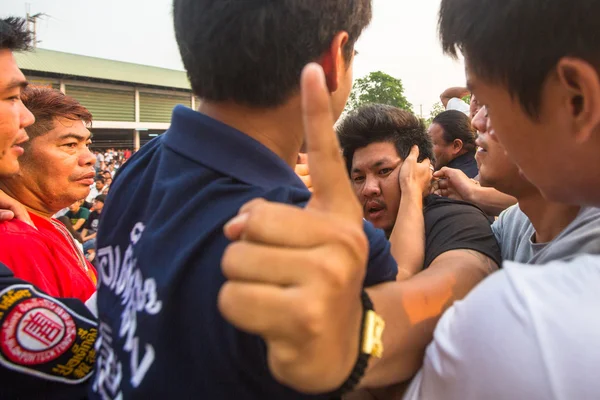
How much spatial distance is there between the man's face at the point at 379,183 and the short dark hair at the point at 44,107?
1897mm

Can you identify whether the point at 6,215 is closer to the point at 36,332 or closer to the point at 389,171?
the point at 36,332

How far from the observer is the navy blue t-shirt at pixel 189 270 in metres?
0.85

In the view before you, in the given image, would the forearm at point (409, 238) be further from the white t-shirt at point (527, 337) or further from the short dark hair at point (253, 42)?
the short dark hair at point (253, 42)

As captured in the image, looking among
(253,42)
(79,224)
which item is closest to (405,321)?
(253,42)

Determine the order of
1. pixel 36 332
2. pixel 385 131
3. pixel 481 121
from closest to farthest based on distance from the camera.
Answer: pixel 36 332
pixel 481 121
pixel 385 131

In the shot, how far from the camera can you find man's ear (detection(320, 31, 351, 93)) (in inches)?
40.5

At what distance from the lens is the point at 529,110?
35.7 inches

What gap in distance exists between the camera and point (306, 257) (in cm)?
58

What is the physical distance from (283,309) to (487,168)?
4.44ft

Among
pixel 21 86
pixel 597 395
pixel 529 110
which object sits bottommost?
pixel 597 395

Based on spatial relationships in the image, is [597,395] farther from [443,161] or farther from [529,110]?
[443,161]

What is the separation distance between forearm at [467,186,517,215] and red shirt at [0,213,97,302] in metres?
2.09

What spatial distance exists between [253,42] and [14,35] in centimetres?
159

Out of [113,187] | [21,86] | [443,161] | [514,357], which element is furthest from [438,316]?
[443,161]
